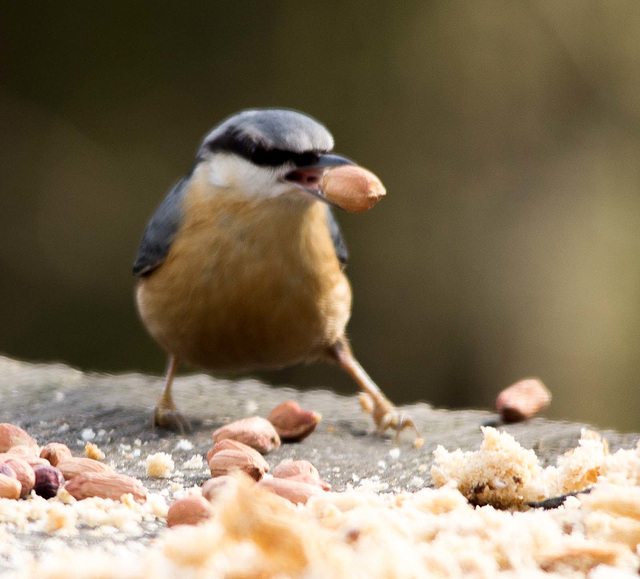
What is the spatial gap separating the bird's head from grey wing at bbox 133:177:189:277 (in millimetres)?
234

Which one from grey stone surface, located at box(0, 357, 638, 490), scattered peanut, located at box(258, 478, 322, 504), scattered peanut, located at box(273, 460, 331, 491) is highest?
scattered peanut, located at box(258, 478, 322, 504)

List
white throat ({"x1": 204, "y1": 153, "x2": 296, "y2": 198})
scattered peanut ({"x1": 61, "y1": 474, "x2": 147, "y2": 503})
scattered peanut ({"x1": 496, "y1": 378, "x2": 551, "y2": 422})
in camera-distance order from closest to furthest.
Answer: scattered peanut ({"x1": 61, "y1": 474, "x2": 147, "y2": 503}) → white throat ({"x1": 204, "y1": 153, "x2": 296, "y2": 198}) → scattered peanut ({"x1": 496, "y1": 378, "x2": 551, "y2": 422})

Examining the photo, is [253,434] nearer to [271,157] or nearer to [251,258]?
[251,258]

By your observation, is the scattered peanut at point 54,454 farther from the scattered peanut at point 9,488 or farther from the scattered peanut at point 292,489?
the scattered peanut at point 292,489

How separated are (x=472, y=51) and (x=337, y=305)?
9.96 feet

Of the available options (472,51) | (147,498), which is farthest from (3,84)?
(147,498)

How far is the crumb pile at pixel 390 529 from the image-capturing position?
1225 millimetres

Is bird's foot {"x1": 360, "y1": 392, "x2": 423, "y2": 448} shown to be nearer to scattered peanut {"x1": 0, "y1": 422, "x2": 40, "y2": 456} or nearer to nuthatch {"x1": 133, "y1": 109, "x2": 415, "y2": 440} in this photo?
nuthatch {"x1": 133, "y1": 109, "x2": 415, "y2": 440}

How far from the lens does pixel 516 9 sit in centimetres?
549

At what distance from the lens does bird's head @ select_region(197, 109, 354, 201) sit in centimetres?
268

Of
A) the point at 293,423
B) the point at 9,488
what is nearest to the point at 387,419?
the point at 293,423

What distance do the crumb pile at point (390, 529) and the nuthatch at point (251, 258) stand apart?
851mm

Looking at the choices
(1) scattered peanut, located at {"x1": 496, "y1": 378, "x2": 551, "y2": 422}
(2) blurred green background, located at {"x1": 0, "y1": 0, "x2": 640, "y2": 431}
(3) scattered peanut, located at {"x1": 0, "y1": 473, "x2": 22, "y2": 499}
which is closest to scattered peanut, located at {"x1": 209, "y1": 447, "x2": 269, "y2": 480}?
(3) scattered peanut, located at {"x1": 0, "y1": 473, "x2": 22, "y2": 499}

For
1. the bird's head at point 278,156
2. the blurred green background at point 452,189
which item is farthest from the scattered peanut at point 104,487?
the blurred green background at point 452,189
